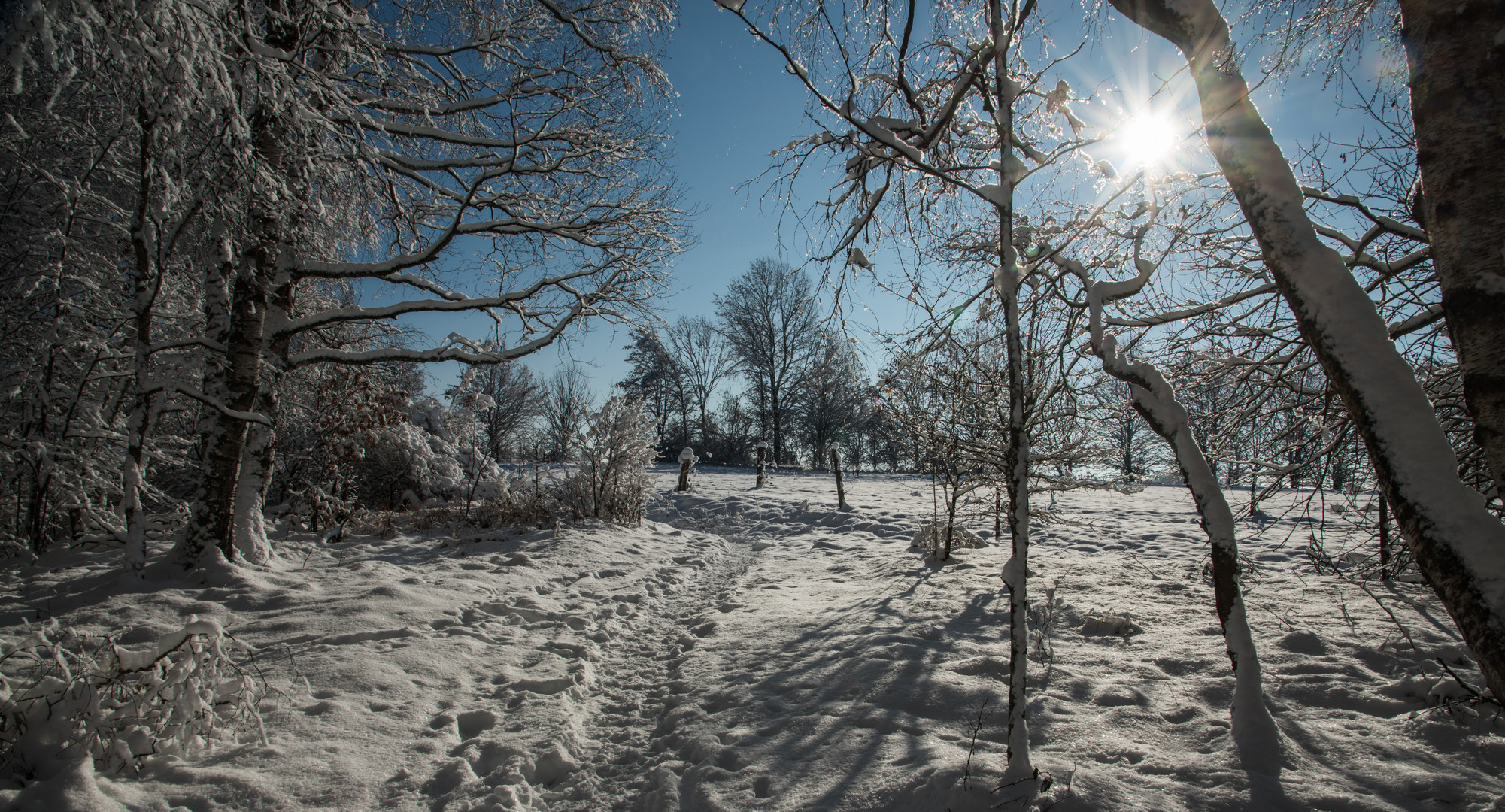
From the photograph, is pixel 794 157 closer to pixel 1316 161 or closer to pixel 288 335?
pixel 1316 161

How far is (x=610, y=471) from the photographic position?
9.17m

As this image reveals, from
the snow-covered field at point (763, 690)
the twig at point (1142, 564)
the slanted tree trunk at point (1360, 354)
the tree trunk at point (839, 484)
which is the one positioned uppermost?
the slanted tree trunk at point (1360, 354)

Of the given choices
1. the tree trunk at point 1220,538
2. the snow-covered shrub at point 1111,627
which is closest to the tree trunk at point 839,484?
the snow-covered shrub at point 1111,627

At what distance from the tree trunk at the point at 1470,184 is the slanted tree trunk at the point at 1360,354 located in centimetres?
3

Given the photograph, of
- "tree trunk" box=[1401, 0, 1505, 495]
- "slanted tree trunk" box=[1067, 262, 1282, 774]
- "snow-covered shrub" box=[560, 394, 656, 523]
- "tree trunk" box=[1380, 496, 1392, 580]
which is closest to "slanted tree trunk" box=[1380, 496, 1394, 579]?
"tree trunk" box=[1380, 496, 1392, 580]

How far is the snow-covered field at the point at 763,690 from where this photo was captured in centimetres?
214

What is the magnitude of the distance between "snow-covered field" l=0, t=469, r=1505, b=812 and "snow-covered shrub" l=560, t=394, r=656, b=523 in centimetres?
293

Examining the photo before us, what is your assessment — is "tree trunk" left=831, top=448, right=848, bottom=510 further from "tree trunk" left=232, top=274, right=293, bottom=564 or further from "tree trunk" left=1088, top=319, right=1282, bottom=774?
"tree trunk" left=232, top=274, right=293, bottom=564

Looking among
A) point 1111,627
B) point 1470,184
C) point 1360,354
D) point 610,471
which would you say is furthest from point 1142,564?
point 610,471

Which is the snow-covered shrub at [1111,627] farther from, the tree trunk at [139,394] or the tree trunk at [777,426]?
the tree trunk at [777,426]

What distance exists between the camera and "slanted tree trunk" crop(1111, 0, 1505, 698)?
1.44 metres

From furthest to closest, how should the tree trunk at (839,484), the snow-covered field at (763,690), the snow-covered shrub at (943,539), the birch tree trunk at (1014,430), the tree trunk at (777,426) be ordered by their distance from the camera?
the tree trunk at (777,426) < the tree trunk at (839,484) < the snow-covered shrub at (943,539) < the snow-covered field at (763,690) < the birch tree trunk at (1014,430)

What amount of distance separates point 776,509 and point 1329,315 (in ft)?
35.6

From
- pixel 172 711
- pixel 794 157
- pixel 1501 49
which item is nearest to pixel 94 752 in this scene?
pixel 172 711
